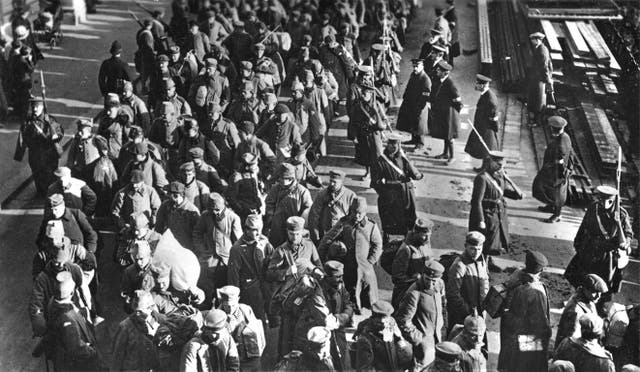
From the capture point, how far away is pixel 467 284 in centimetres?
786

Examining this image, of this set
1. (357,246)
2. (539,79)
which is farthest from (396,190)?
(539,79)

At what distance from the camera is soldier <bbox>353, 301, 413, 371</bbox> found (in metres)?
6.78

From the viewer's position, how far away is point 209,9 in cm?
1756

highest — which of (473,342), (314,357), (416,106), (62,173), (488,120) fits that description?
(488,120)

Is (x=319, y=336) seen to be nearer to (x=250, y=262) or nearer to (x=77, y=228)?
(x=250, y=262)

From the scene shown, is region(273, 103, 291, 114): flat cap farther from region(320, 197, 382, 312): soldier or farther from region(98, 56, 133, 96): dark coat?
region(98, 56, 133, 96): dark coat

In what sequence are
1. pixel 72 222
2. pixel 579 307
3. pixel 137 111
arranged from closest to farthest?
pixel 579 307, pixel 72 222, pixel 137 111

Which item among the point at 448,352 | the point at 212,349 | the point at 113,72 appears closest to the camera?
the point at 448,352

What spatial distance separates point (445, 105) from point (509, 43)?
21.5 feet

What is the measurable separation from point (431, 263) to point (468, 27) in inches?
621

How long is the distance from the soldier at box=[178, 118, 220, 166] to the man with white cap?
18.7 ft

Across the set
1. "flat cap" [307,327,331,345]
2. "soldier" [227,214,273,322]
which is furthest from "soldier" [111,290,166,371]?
"soldier" [227,214,273,322]

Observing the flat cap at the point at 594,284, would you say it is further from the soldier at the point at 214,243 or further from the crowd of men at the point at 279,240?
the soldier at the point at 214,243

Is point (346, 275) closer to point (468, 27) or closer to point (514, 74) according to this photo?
point (514, 74)
